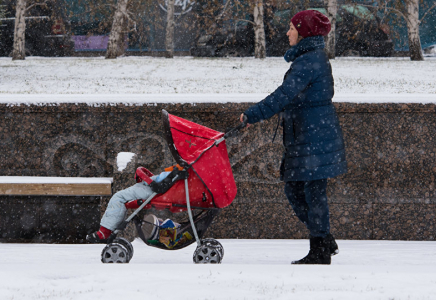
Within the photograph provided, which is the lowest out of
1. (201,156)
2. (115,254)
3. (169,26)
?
(115,254)

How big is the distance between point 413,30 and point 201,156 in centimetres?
1015

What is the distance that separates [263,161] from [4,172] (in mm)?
2500

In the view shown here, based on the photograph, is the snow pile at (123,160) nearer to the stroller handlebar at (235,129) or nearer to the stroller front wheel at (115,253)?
the stroller front wheel at (115,253)

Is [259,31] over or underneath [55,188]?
over

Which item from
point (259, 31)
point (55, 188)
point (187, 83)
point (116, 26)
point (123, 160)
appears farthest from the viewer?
point (259, 31)

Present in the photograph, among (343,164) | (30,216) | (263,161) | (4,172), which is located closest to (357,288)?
(343,164)

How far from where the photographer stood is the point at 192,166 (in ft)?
12.3

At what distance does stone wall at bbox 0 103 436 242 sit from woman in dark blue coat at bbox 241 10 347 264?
4.35ft

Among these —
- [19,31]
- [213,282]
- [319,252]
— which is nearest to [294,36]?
[319,252]

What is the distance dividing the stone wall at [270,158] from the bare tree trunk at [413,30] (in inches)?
309

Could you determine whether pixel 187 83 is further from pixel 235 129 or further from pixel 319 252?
pixel 319 252

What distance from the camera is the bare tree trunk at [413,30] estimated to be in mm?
12430

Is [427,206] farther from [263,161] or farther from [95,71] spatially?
[95,71]

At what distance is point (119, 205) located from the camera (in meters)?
3.88
